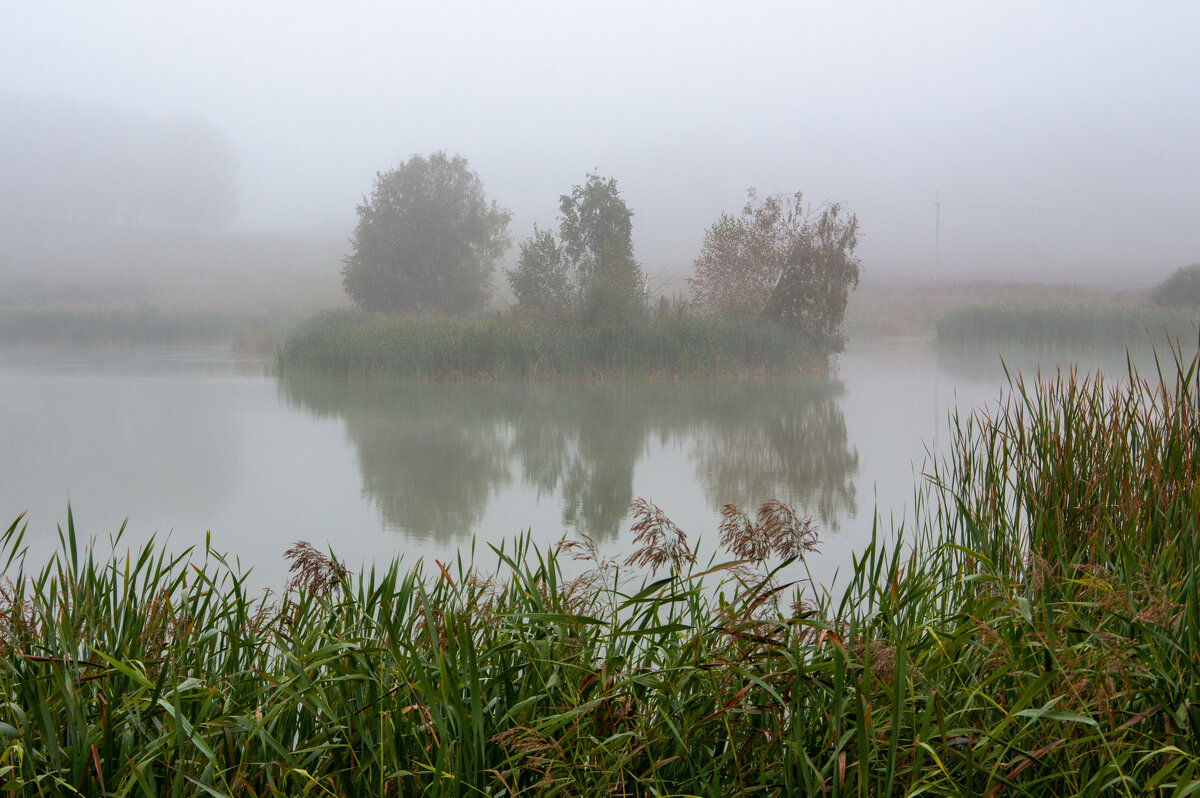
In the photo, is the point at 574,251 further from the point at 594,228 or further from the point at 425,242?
the point at 425,242

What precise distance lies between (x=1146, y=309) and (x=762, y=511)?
2465 cm

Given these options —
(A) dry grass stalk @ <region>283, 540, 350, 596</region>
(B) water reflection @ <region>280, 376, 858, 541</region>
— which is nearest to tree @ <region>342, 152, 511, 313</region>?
(B) water reflection @ <region>280, 376, 858, 541</region>

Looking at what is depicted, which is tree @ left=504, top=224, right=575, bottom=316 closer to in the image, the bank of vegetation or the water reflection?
the bank of vegetation

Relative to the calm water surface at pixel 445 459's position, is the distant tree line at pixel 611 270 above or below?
above

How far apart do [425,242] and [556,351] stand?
15.3 meters

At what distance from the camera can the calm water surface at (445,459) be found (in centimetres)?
570

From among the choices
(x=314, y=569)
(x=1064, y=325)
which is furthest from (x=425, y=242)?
(x=314, y=569)

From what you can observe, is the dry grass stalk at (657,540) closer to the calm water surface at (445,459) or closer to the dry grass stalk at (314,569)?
the calm water surface at (445,459)

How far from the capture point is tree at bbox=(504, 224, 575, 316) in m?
19.8

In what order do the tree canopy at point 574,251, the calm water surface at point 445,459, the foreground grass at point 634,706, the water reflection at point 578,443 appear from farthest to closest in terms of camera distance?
1. the tree canopy at point 574,251
2. the water reflection at point 578,443
3. the calm water surface at point 445,459
4. the foreground grass at point 634,706

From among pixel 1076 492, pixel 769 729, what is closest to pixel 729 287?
pixel 1076 492

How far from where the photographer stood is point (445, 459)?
816cm

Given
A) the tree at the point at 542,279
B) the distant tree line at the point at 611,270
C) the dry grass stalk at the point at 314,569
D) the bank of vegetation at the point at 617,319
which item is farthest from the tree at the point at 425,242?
the dry grass stalk at the point at 314,569

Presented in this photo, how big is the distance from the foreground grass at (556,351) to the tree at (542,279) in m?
3.71
